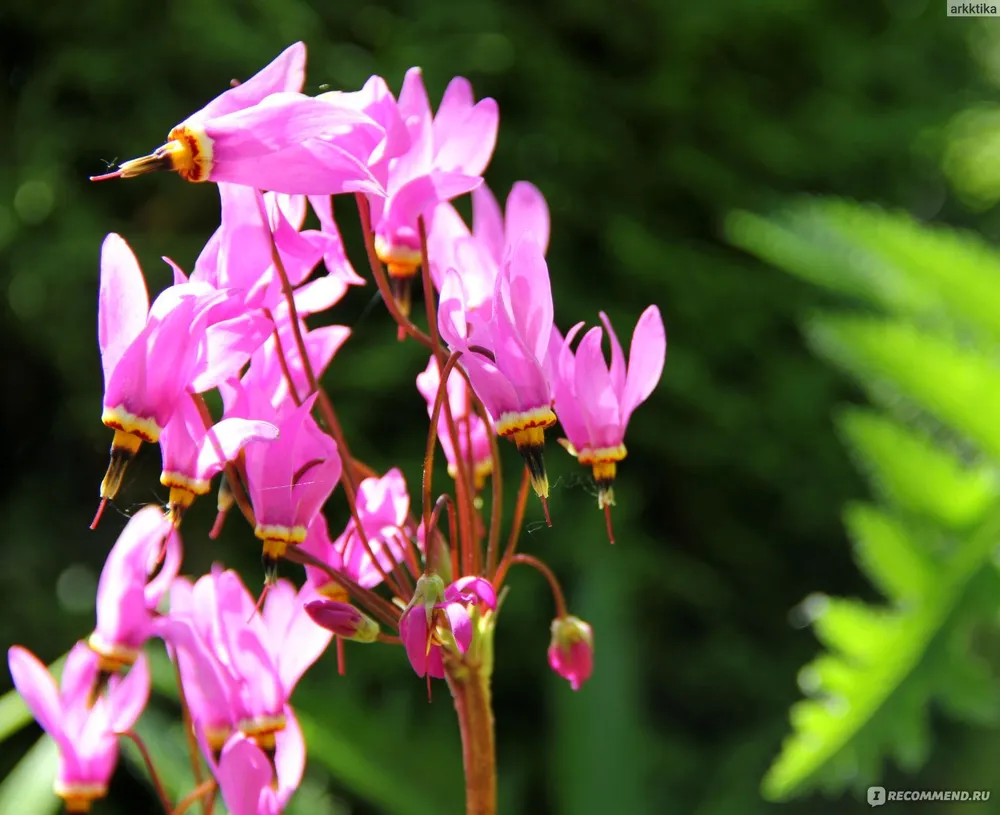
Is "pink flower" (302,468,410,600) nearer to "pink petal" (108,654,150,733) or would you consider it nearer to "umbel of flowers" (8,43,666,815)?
"umbel of flowers" (8,43,666,815)

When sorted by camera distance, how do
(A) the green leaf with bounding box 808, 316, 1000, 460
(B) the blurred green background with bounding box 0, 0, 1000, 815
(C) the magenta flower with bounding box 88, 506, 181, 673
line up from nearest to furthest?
(C) the magenta flower with bounding box 88, 506, 181, 673
(A) the green leaf with bounding box 808, 316, 1000, 460
(B) the blurred green background with bounding box 0, 0, 1000, 815

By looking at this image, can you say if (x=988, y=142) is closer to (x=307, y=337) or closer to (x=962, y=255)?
(x=962, y=255)

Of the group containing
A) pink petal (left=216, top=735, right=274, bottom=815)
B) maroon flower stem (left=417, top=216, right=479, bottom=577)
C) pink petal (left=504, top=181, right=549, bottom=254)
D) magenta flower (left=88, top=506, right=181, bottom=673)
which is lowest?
pink petal (left=216, top=735, right=274, bottom=815)

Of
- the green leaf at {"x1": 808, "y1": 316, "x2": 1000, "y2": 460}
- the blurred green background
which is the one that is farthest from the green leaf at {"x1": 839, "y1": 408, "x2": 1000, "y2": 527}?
the blurred green background

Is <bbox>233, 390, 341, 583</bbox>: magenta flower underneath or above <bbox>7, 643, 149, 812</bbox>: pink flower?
above

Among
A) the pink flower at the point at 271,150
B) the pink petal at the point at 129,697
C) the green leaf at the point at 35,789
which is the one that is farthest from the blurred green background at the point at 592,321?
the pink flower at the point at 271,150

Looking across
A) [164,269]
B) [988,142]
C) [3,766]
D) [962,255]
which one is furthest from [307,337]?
[988,142]
